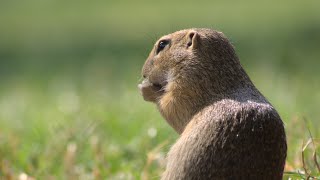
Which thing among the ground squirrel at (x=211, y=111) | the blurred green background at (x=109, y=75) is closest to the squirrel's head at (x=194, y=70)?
the ground squirrel at (x=211, y=111)

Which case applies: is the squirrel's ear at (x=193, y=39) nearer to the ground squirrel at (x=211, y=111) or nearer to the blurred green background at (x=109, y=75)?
the ground squirrel at (x=211, y=111)

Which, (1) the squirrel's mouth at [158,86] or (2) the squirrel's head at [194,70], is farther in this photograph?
(1) the squirrel's mouth at [158,86]


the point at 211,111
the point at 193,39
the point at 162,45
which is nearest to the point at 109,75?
the point at 162,45

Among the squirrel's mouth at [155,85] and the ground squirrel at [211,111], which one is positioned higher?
the squirrel's mouth at [155,85]

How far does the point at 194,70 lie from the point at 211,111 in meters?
0.37

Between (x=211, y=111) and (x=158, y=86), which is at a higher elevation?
(x=158, y=86)

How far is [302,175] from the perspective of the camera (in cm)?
416

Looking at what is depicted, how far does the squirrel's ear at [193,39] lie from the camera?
4.07 metres

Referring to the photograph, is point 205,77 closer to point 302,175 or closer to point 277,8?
point 302,175

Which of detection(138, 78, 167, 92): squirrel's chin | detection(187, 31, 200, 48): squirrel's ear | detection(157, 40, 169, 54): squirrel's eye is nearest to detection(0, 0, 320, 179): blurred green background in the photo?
detection(138, 78, 167, 92): squirrel's chin

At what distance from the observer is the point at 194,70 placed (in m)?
4.03

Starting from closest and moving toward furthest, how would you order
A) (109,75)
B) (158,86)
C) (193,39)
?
(193,39) → (158,86) → (109,75)

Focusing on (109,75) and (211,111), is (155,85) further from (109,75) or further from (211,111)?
(109,75)

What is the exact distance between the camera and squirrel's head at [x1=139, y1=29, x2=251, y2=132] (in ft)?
13.0
